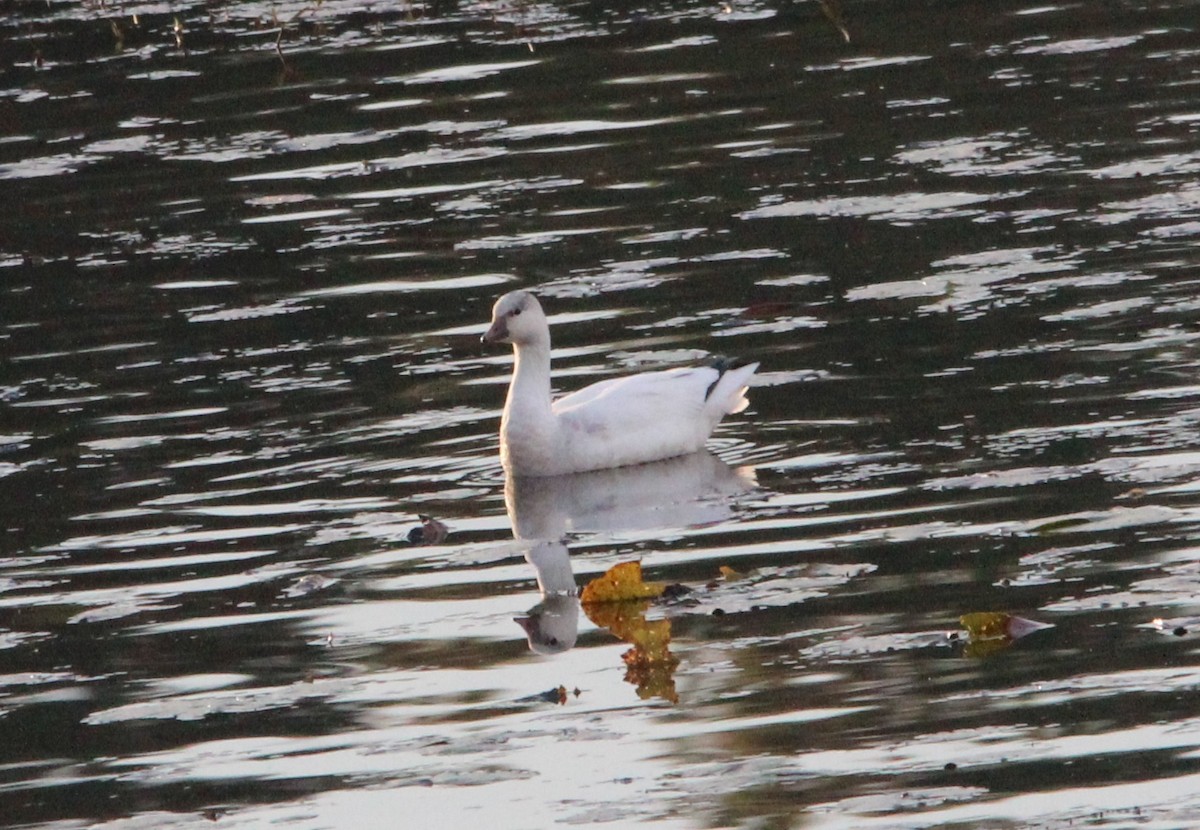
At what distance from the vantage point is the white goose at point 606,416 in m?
11.7

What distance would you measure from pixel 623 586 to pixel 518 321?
3052 millimetres

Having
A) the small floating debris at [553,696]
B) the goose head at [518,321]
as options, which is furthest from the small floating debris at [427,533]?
the small floating debris at [553,696]

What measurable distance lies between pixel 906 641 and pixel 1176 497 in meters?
1.93

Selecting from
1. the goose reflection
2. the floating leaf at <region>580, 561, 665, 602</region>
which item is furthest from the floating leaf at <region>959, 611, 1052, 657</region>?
the goose reflection

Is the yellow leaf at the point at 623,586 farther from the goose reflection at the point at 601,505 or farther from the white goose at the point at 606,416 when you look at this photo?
the white goose at the point at 606,416

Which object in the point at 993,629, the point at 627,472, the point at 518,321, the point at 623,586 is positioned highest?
the point at 518,321

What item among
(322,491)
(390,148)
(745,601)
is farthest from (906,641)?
(390,148)

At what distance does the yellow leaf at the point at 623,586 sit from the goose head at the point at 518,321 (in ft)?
9.67

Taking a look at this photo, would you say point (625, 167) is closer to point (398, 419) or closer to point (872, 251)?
point (872, 251)

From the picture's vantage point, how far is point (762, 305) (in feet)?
45.3

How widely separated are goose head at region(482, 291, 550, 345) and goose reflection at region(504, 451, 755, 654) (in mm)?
746

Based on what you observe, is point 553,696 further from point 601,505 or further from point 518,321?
point 518,321

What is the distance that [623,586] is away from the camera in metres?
9.25

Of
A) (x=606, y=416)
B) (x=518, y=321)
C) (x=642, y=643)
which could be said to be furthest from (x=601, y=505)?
(x=642, y=643)
